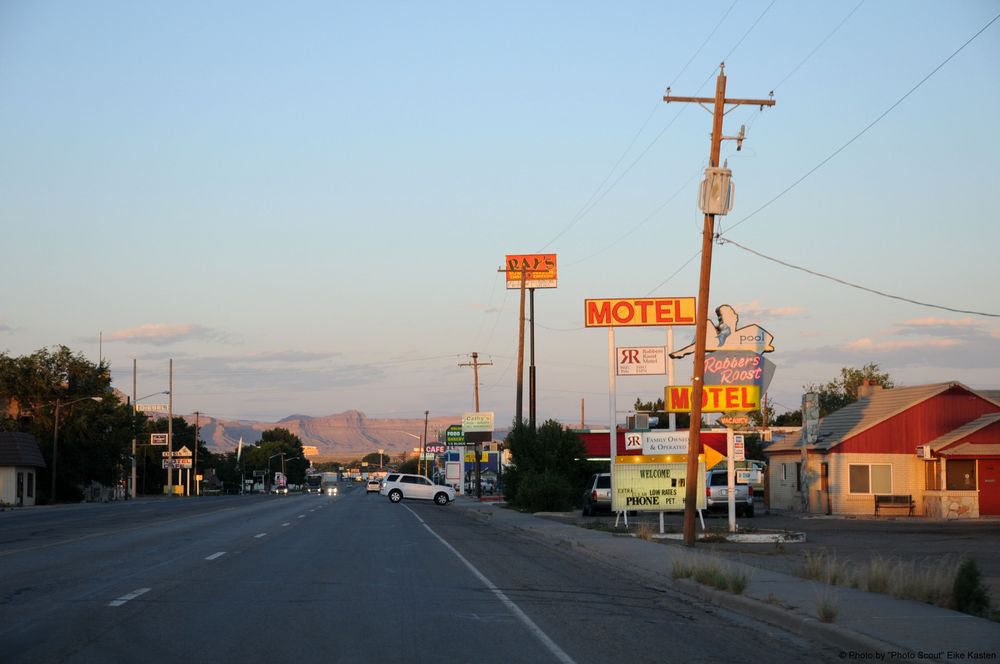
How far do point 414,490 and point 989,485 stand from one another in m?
34.4

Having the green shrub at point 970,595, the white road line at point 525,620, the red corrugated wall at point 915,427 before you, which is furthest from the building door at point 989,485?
the green shrub at point 970,595

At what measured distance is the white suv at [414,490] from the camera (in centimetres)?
6556

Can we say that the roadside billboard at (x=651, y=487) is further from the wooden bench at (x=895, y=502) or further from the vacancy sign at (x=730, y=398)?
the wooden bench at (x=895, y=502)

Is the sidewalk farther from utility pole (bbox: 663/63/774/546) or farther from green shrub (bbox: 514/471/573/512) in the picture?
green shrub (bbox: 514/471/573/512)

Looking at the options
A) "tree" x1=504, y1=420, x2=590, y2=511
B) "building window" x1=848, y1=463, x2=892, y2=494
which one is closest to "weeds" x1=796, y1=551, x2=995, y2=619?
"building window" x1=848, y1=463, x2=892, y2=494

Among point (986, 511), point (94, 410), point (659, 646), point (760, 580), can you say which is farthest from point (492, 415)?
point (659, 646)

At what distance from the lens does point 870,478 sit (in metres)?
44.2

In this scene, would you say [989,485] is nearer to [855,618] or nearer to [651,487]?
[651,487]


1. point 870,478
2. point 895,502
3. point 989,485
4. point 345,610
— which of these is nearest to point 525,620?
point 345,610

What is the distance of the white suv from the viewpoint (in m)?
65.6

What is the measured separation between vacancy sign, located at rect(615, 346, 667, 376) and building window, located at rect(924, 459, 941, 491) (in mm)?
11899

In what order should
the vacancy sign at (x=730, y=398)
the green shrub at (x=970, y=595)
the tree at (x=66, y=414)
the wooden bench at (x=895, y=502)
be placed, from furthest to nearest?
1. the tree at (x=66, y=414)
2. the wooden bench at (x=895, y=502)
3. the vacancy sign at (x=730, y=398)
4. the green shrub at (x=970, y=595)

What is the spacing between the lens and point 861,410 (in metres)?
47.2

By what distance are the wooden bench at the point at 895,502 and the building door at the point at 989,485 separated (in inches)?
102
